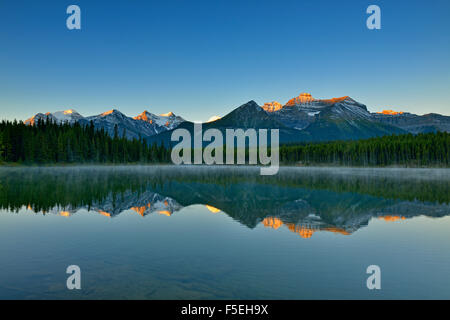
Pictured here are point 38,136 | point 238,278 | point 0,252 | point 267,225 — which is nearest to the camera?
point 238,278

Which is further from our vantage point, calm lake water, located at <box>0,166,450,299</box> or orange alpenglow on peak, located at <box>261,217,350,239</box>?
orange alpenglow on peak, located at <box>261,217,350,239</box>

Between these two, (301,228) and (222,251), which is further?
(301,228)

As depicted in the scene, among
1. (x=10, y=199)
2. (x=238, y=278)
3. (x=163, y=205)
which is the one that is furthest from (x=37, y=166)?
(x=238, y=278)

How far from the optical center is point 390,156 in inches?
6845

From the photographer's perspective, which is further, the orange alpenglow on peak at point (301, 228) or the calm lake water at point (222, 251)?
the orange alpenglow on peak at point (301, 228)

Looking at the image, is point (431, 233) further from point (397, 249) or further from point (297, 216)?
point (297, 216)

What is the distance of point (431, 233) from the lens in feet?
70.9

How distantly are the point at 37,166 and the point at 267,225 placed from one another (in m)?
141

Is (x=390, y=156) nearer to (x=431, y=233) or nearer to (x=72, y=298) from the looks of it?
(x=431, y=233)

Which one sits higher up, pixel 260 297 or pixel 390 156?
pixel 390 156

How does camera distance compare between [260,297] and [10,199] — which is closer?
[260,297]

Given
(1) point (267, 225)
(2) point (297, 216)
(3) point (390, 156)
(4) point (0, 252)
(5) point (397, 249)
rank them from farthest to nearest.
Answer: (3) point (390, 156) → (2) point (297, 216) → (1) point (267, 225) → (5) point (397, 249) → (4) point (0, 252)

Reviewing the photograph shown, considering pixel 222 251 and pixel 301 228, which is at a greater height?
pixel 301 228
